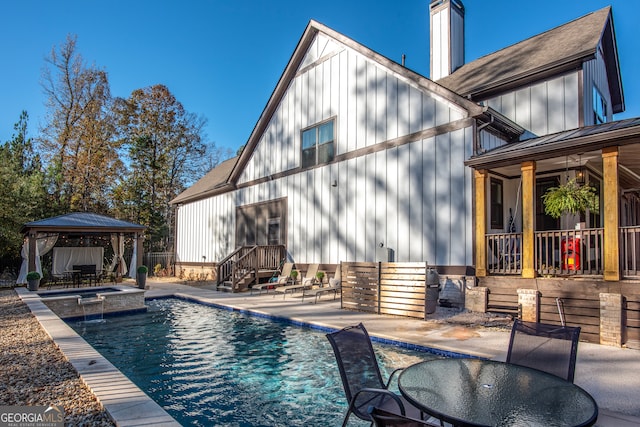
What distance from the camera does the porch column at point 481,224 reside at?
8031 mm

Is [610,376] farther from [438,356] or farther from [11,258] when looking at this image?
[11,258]

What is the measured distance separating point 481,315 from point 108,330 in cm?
800

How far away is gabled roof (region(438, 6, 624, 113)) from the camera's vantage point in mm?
9469

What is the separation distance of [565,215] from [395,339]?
5.97 m

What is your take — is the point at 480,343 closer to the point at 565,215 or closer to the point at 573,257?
the point at 573,257

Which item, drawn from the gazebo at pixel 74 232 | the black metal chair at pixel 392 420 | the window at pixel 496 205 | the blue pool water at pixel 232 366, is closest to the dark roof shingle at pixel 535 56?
the window at pixel 496 205

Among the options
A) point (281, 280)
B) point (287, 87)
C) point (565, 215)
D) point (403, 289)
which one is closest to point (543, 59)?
point (565, 215)

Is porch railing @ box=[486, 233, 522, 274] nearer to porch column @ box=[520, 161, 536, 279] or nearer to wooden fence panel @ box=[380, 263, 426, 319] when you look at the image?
porch column @ box=[520, 161, 536, 279]

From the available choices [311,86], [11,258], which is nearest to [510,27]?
[311,86]

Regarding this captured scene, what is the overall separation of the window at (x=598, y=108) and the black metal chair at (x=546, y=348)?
9.34 m

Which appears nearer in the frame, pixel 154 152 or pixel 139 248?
pixel 139 248

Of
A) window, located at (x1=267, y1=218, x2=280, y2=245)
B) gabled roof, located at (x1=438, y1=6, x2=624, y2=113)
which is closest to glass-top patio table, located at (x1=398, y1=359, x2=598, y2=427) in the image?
gabled roof, located at (x1=438, y1=6, x2=624, y2=113)

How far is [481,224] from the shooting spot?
26.5 ft

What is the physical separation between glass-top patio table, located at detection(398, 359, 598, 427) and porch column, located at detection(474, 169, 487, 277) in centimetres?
541
